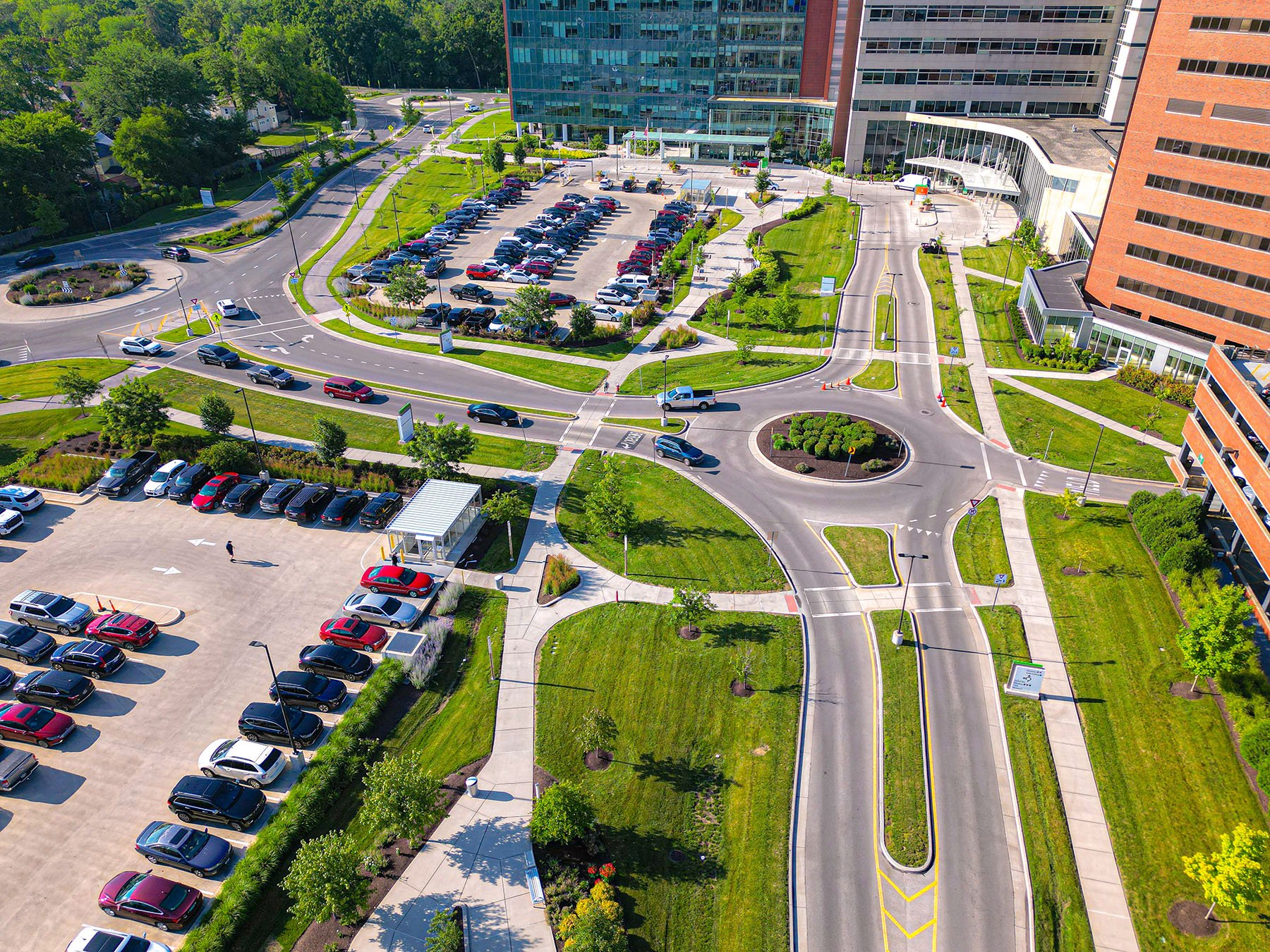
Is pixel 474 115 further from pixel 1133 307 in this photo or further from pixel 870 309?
pixel 1133 307

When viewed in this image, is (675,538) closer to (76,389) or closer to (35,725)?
(35,725)

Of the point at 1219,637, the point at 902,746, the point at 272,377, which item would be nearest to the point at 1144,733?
the point at 1219,637

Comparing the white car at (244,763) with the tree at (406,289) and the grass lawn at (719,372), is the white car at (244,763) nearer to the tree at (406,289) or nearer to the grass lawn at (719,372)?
the grass lawn at (719,372)

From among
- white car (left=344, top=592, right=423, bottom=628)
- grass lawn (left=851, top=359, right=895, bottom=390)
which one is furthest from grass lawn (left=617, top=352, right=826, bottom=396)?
white car (left=344, top=592, right=423, bottom=628)

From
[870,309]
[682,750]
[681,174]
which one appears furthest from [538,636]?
[681,174]

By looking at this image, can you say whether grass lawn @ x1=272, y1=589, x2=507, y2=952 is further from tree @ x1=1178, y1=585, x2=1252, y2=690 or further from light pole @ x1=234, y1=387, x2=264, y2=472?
tree @ x1=1178, y1=585, x2=1252, y2=690
